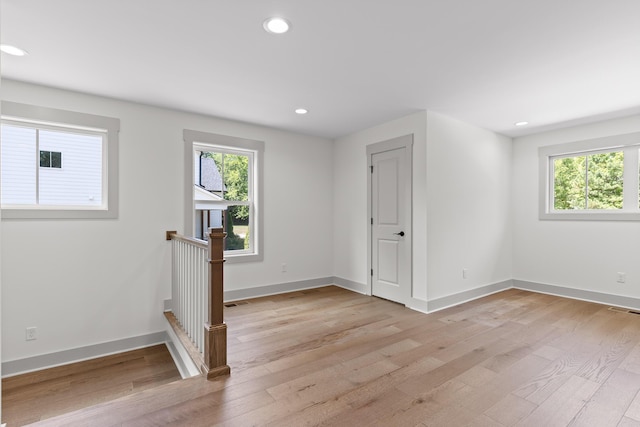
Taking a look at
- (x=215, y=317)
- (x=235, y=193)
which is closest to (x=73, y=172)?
(x=235, y=193)

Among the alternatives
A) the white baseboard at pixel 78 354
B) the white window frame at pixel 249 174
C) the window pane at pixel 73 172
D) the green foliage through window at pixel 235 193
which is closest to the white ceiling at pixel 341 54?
the white window frame at pixel 249 174

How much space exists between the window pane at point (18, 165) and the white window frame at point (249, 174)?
1363 millimetres

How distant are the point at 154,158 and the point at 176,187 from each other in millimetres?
388

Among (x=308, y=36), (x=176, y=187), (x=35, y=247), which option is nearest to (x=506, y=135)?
(x=308, y=36)

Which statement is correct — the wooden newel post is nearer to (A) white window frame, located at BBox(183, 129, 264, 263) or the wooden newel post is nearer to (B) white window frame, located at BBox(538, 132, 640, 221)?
(A) white window frame, located at BBox(183, 129, 264, 263)

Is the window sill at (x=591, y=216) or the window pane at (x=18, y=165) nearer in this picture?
the window pane at (x=18, y=165)

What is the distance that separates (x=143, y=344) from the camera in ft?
11.3

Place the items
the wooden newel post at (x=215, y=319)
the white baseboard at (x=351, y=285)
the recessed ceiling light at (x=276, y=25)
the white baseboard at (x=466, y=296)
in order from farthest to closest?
1. the white baseboard at (x=351, y=285)
2. the white baseboard at (x=466, y=296)
3. the wooden newel post at (x=215, y=319)
4. the recessed ceiling light at (x=276, y=25)

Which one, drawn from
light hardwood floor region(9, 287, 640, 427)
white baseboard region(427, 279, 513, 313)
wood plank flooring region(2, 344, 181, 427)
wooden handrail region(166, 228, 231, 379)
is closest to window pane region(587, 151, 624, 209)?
light hardwood floor region(9, 287, 640, 427)

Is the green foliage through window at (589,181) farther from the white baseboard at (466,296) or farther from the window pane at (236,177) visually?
the window pane at (236,177)

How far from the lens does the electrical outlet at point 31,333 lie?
290 centimetres

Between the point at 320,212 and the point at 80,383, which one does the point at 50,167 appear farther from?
the point at 320,212

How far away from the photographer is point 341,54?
2467 mm

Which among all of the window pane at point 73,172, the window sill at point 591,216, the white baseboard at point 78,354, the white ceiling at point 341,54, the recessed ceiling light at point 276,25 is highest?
the recessed ceiling light at point 276,25
